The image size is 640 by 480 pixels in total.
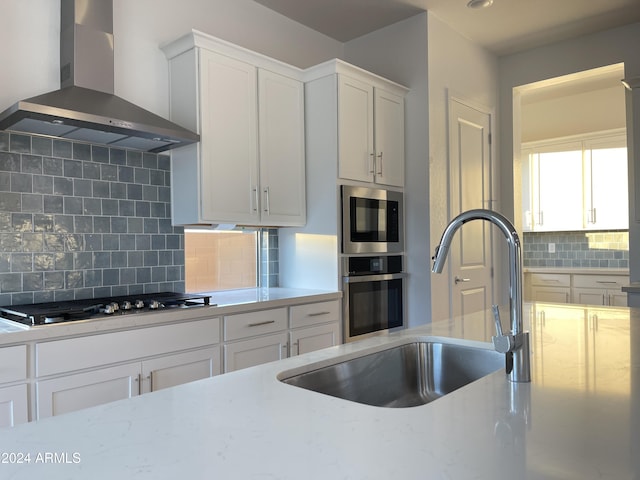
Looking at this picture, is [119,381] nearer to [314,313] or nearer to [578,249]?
[314,313]

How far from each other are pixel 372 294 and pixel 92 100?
2007 millimetres

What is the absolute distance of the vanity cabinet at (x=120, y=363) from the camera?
1933 mm

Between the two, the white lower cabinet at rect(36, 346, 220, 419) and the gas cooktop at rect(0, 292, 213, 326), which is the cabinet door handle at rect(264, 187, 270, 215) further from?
the white lower cabinet at rect(36, 346, 220, 419)

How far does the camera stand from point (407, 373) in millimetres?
1581

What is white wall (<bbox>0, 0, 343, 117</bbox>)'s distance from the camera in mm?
2377

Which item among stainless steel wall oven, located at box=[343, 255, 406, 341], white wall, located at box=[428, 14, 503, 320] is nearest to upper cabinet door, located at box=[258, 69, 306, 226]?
stainless steel wall oven, located at box=[343, 255, 406, 341]

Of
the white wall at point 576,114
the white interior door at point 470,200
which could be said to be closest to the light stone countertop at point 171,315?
the white interior door at point 470,200

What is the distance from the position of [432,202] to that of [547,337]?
83.4 inches

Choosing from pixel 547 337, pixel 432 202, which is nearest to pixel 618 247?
pixel 432 202

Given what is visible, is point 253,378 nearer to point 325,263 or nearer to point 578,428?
point 578,428

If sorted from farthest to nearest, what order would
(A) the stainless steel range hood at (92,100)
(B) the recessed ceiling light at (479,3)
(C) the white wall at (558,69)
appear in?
(C) the white wall at (558,69), (B) the recessed ceiling light at (479,3), (A) the stainless steel range hood at (92,100)

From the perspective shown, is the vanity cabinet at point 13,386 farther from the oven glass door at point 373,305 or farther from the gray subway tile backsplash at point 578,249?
the gray subway tile backsplash at point 578,249

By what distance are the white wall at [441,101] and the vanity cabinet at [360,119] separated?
9.2 inches

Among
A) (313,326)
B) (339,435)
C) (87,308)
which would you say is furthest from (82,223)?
(339,435)
